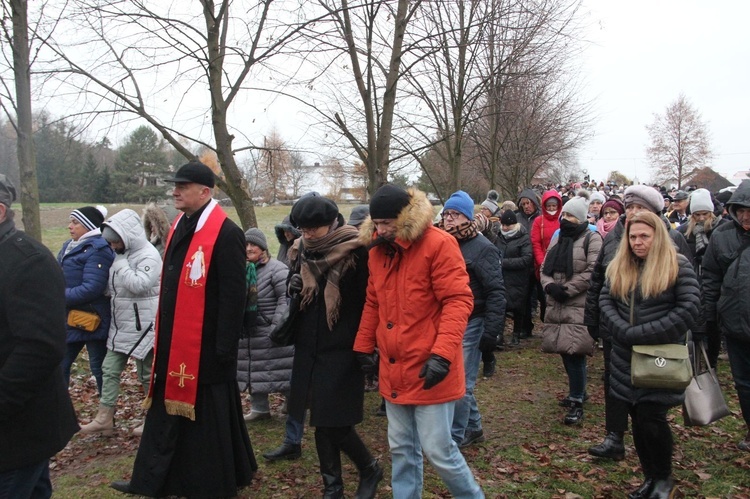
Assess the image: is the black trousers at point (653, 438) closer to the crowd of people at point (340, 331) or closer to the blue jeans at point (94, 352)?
the crowd of people at point (340, 331)

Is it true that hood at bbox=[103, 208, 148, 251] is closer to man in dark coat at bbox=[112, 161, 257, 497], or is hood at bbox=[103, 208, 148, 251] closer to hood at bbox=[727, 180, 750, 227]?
man in dark coat at bbox=[112, 161, 257, 497]

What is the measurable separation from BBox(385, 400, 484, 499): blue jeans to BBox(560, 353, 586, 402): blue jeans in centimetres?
245

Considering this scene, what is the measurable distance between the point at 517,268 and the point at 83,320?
18.4 feet

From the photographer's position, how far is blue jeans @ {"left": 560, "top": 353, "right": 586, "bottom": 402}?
18.4ft

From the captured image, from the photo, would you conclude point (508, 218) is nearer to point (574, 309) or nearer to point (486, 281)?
point (574, 309)

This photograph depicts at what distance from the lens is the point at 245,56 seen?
22.9 feet

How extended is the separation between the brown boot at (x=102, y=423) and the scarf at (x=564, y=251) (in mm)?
4342

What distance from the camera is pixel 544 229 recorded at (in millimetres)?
8508

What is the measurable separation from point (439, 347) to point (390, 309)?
0.41 meters

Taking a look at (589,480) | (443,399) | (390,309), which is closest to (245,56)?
(390,309)

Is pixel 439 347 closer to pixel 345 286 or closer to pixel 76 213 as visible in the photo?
pixel 345 286

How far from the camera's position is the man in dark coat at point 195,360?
3.92 metres

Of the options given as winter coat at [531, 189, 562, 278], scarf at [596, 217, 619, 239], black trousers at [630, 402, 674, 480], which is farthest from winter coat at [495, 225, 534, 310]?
black trousers at [630, 402, 674, 480]

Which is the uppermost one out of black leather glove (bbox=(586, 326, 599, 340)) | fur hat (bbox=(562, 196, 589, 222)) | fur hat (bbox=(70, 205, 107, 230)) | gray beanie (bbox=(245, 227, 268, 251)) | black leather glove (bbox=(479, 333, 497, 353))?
fur hat (bbox=(562, 196, 589, 222))
